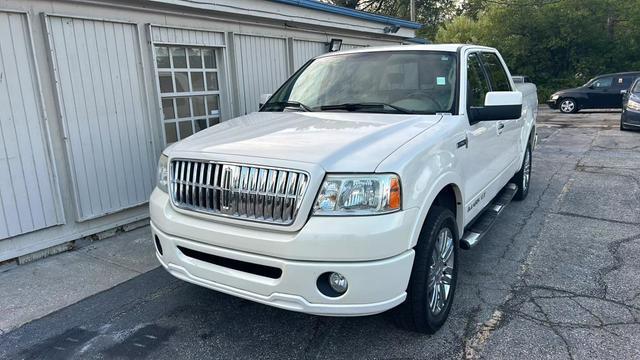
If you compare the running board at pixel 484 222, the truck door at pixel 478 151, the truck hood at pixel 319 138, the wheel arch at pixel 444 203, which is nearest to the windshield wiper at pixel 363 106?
the truck hood at pixel 319 138

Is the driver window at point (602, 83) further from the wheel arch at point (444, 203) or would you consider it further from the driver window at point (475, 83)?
the wheel arch at point (444, 203)

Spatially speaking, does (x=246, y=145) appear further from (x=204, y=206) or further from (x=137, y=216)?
(x=137, y=216)

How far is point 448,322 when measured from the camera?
3.35 meters

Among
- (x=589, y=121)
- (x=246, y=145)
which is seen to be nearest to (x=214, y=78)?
(x=246, y=145)

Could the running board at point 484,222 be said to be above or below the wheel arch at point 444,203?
below

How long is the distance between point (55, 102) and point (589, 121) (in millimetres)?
16122

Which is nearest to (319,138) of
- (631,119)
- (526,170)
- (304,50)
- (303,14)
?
(526,170)

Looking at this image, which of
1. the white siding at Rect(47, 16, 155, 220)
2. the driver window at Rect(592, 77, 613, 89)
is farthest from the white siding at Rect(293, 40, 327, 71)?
the driver window at Rect(592, 77, 613, 89)

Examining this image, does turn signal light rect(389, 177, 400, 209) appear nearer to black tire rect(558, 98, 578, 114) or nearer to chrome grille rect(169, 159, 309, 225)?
chrome grille rect(169, 159, 309, 225)

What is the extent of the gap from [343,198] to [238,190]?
633mm

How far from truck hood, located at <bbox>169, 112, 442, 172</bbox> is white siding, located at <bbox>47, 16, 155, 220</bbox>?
2.11 m

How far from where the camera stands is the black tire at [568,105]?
61.3 feet

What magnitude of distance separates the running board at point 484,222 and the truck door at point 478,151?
153mm

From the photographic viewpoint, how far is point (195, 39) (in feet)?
20.5
